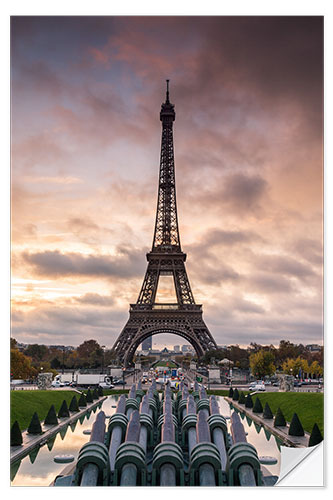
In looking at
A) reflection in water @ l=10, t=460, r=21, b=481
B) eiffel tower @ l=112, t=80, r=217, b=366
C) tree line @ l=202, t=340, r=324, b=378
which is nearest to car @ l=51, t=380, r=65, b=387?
eiffel tower @ l=112, t=80, r=217, b=366

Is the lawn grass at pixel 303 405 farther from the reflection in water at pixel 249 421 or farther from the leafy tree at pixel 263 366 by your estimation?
the leafy tree at pixel 263 366

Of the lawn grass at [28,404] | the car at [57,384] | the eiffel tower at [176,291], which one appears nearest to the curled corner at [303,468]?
the lawn grass at [28,404]

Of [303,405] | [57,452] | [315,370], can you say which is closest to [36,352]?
[315,370]

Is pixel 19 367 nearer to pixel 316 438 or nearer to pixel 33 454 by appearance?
pixel 33 454

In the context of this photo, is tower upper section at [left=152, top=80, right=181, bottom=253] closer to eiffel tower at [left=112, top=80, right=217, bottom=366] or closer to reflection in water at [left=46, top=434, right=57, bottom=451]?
eiffel tower at [left=112, top=80, right=217, bottom=366]

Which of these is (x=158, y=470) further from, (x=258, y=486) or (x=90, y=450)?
(x=258, y=486)
